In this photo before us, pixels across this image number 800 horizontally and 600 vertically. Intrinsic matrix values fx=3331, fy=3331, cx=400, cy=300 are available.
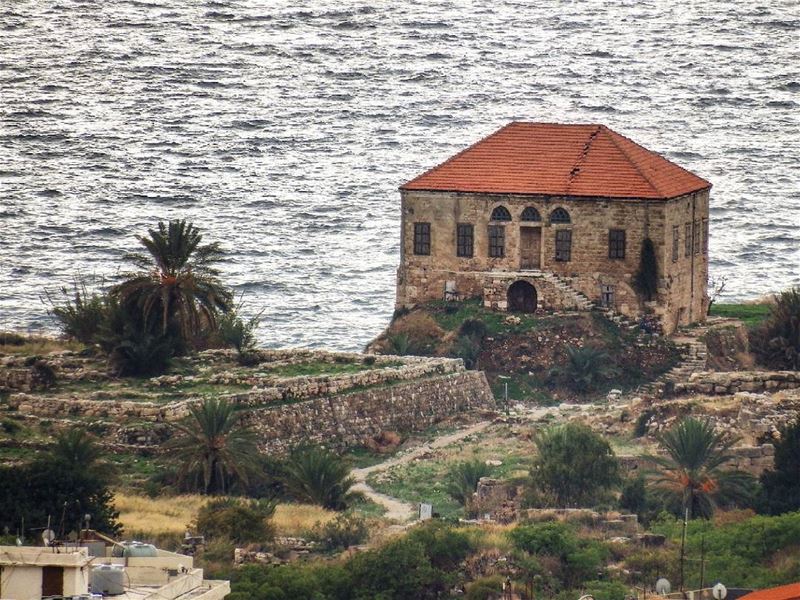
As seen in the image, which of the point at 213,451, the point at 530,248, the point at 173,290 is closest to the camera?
the point at 213,451

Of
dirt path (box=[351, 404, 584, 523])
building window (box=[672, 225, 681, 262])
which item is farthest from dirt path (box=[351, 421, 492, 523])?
building window (box=[672, 225, 681, 262])

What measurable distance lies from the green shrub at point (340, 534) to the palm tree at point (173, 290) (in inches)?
638

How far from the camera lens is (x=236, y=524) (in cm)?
6412

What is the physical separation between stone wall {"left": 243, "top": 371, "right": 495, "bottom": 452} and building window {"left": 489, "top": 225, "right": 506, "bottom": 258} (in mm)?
6377

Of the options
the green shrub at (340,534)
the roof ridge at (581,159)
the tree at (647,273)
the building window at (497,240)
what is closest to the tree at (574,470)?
the green shrub at (340,534)

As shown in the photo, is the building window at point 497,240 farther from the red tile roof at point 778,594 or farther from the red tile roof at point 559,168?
the red tile roof at point 778,594

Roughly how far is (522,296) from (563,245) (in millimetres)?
1826

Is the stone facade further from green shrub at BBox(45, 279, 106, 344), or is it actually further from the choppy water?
the choppy water

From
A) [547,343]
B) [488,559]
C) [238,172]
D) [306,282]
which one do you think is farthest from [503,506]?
[238,172]

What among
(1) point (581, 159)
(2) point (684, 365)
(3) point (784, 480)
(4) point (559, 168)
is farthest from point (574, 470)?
(1) point (581, 159)

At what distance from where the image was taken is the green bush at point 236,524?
209ft

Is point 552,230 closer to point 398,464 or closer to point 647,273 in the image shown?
point 647,273

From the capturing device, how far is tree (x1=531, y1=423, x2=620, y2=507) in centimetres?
6994

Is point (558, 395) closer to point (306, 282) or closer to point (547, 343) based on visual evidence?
point (547, 343)
